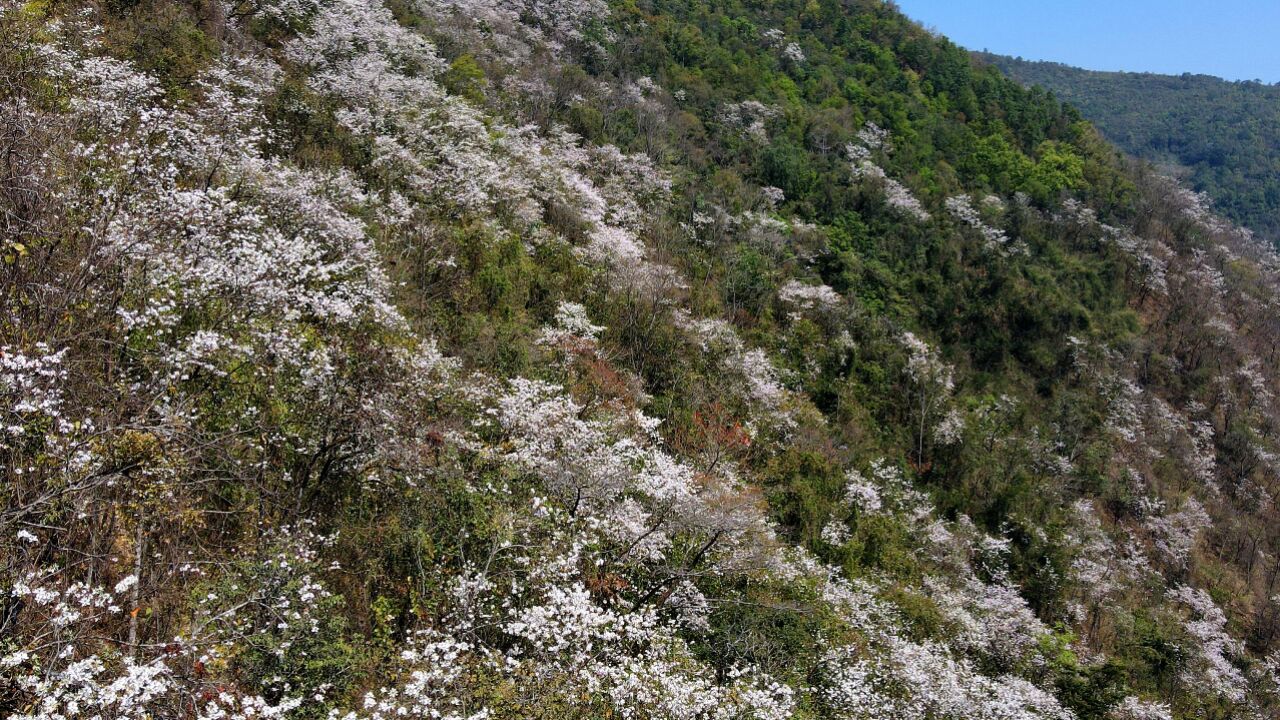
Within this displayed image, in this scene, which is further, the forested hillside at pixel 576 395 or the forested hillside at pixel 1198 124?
the forested hillside at pixel 1198 124

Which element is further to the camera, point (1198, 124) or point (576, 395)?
point (1198, 124)

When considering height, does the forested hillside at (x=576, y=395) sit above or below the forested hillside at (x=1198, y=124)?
below

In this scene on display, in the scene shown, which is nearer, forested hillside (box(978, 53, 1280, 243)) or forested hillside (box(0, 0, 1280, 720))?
forested hillside (box(0, 0, 1280, 720))

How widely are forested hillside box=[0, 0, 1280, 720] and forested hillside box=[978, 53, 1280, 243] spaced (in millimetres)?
55050

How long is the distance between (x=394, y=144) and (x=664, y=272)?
15640mm

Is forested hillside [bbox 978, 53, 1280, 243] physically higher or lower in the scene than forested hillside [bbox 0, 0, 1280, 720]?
higher

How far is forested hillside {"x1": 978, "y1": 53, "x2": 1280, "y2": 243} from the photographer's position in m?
108

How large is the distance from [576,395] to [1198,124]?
160149 millimetres

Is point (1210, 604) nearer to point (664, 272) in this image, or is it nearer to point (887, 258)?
point (887, 258)

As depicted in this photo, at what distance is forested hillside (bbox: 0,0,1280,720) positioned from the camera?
870cm

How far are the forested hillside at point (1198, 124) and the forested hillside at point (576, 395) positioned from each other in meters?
55.1

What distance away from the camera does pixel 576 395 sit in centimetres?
2278

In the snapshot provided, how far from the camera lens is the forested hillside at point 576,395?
870 centimetres

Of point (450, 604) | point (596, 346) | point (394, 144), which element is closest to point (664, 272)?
point (596, 346)
